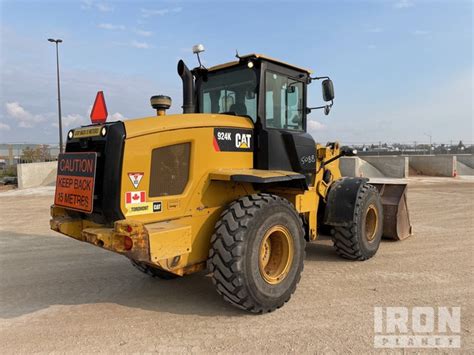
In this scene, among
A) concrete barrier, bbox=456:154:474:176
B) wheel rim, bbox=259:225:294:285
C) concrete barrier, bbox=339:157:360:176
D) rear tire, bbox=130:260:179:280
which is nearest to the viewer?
wheel rim, bbox=259:225:294:285

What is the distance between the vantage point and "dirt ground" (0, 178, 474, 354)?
3.36 metres

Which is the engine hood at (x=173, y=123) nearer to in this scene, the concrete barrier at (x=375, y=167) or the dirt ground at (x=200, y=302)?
the dirt ground at (x=200, y=302)

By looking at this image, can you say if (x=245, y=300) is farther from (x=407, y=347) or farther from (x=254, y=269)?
(x=407, y=347)

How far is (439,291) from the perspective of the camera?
445 centimetres

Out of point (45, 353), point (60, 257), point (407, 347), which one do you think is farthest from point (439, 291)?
point (60, 257)

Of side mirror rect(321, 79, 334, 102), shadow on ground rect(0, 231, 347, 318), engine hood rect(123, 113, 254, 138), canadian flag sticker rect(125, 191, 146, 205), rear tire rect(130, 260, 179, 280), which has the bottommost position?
shadow on ground rect(0, 231, 347, 318)

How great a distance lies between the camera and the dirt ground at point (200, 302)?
336cm

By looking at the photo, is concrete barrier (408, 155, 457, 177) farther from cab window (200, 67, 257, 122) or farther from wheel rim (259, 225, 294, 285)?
wheel rim (259, 225, 294, 285)

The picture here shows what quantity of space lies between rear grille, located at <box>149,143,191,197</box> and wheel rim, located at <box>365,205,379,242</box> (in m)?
3.50

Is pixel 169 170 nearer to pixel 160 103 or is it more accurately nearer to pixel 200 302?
pixel 160 103

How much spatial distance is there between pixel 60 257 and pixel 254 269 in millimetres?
3978

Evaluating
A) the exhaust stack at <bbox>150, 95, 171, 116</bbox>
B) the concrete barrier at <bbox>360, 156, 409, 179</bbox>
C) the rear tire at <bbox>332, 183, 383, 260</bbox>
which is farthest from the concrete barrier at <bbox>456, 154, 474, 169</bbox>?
the exhaust stack at <bbox>150, 95, 171, 116</bbox>

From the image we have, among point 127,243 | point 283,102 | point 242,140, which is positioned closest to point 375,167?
point 283,102

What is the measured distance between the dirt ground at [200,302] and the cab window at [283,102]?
2.09 m
